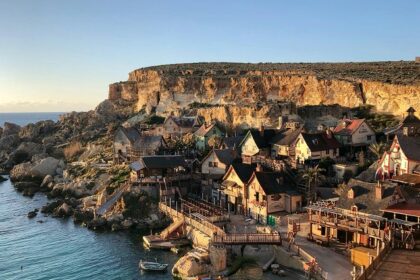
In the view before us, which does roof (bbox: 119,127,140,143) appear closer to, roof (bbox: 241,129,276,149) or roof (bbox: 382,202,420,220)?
roof (bbox: 241,129,276,149)

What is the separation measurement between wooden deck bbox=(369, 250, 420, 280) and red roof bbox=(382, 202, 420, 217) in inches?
334

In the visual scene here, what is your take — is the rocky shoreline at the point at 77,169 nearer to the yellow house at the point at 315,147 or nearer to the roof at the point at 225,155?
Answer: the roof at the point at 225,155

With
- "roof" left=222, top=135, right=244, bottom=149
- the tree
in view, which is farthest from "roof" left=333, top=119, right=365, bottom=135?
the tree

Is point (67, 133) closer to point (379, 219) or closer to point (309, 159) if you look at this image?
point (309, 159)

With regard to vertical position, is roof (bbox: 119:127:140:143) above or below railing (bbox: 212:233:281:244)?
above

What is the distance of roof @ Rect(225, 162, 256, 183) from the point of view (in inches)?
2180

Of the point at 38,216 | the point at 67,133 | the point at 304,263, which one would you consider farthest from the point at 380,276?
the point at 67,133

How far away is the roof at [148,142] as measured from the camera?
79.0 m

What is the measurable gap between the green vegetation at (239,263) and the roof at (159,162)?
22.4 m

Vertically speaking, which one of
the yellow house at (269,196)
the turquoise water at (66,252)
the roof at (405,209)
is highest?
the roof at (405,209)

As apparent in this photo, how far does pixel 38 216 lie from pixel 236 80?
62.8 metres

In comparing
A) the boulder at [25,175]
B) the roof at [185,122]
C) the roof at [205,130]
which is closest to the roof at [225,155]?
the roof at [205,130]

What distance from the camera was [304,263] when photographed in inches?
1515

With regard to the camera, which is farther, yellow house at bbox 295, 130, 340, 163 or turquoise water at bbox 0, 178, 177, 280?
yellow house at bbox 295, 130, 340, 163
